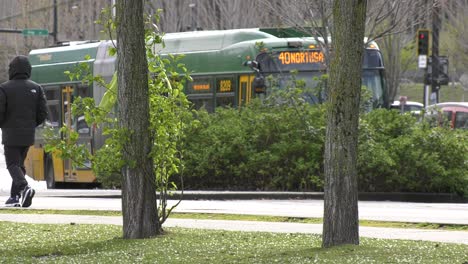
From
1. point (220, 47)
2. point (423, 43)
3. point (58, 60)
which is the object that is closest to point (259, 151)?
point (220, 47)

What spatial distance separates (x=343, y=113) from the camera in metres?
9.48

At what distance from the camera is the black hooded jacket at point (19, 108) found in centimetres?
1541

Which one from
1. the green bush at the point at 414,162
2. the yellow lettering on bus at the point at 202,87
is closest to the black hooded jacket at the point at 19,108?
the green bush at the point at 414,162

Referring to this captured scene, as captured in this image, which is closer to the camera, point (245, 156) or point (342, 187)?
point (342, 187)

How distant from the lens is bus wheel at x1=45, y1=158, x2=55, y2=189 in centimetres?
2711

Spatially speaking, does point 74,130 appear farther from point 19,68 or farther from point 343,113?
point 343,113

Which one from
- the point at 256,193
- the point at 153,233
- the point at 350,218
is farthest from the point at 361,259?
the point at 256,193

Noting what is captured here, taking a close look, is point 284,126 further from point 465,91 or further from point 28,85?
point 465,91

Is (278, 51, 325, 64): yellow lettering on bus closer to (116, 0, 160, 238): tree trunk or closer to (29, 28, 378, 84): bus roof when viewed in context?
(29, 28, 378, 84): bus roof

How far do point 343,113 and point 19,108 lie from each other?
23.1 feet

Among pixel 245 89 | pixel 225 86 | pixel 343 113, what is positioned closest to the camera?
pixel 343 113

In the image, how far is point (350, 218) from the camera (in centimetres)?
954

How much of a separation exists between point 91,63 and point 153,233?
15681mm

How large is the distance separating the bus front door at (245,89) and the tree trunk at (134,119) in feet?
45.0
